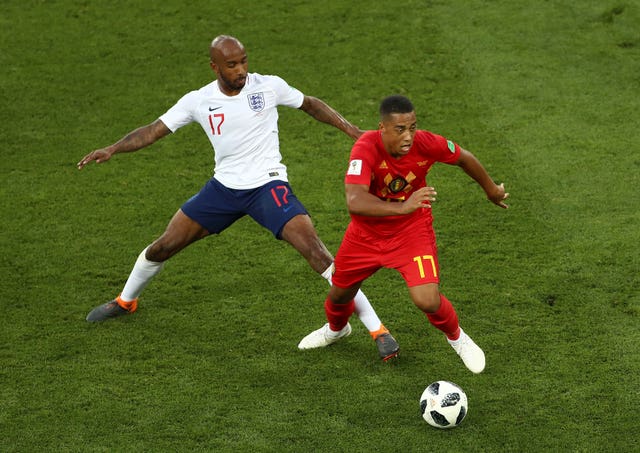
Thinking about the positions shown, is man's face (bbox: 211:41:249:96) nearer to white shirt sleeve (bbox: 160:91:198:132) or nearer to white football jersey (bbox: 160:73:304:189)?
white football jersey (bbox: 160:73:304:189)

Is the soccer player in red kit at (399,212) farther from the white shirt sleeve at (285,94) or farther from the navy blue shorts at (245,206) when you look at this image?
the white shirt sleeve at (285,94)

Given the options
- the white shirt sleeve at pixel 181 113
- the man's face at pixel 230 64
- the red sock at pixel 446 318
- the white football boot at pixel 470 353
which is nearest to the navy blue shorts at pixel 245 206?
the white shirt sleeve at pixel 181 113

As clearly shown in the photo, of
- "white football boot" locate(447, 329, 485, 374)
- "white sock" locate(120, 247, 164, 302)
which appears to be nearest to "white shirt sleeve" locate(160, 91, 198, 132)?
"white sock" locate(120, 247, 164, 302)

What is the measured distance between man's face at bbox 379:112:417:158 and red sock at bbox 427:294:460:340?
1061 mm

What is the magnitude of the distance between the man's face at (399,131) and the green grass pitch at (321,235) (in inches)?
68.7

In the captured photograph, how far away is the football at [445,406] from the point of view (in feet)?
22.3

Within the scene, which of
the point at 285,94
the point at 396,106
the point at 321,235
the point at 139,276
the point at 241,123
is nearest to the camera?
the point at 396,106

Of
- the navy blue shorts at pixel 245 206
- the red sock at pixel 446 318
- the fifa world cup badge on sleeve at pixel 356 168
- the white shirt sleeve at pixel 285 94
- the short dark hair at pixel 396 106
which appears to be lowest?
the red sock at pixel 446 318

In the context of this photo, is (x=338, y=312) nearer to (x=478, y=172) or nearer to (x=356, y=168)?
(x=356, y=168)

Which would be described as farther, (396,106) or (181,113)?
(181,113)

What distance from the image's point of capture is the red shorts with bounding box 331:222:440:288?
23.3 feet

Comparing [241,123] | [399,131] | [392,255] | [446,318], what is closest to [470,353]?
[446,318]

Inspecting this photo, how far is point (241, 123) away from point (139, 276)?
152 centimetres

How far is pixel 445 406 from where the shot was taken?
6.80 m
